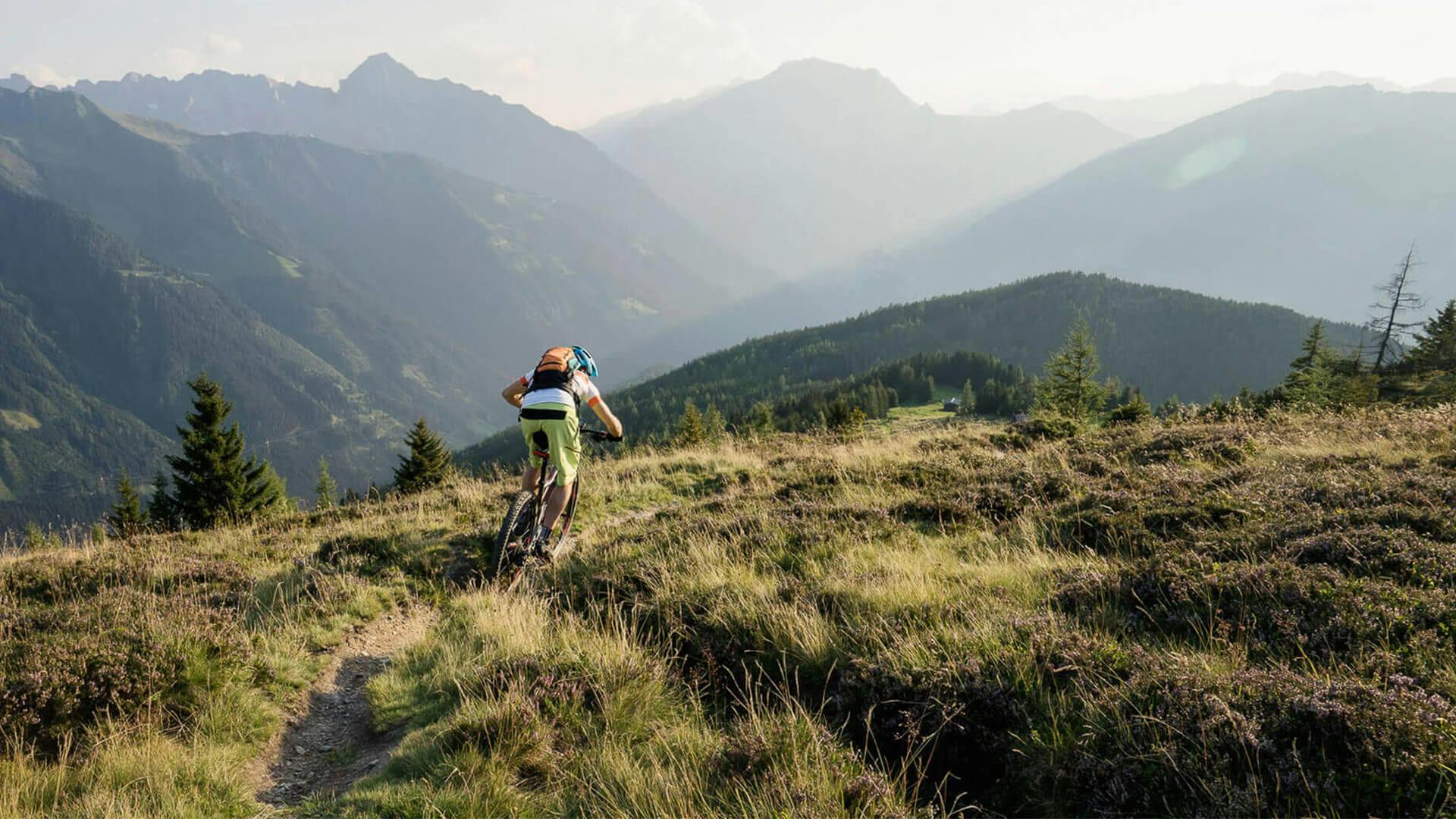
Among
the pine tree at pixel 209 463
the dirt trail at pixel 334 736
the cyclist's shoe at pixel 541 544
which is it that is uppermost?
the cyclist's shoe at pixel 541 544

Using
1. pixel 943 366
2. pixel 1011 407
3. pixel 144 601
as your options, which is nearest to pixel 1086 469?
pixel 144 601

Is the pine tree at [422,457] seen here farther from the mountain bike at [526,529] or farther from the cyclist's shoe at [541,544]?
the cyclist's shoe at [541,544]

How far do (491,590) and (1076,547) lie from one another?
6767mm

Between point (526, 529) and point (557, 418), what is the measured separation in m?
1.69

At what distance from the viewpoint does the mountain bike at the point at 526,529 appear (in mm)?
8466

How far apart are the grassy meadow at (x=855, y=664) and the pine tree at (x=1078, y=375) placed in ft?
83.2

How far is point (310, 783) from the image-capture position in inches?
179

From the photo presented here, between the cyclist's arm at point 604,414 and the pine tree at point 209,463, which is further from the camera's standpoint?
the pine tree at point 209,463

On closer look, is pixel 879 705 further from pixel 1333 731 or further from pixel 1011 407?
pixel 1011 407

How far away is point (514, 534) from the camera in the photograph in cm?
864

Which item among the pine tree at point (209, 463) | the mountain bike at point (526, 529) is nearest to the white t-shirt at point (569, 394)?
the mountain bike at point (526, 529)

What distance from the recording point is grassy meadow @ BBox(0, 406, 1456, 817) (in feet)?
10.5

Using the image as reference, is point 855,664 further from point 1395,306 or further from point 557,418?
point 1395,306

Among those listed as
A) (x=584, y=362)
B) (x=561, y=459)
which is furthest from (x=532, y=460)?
(x=584, y=362)
